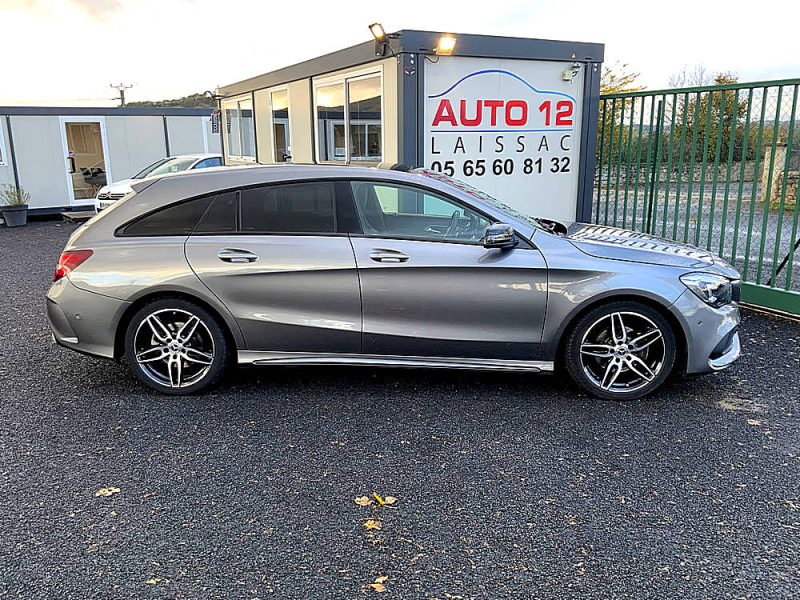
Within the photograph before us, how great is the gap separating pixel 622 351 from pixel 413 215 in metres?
1.64

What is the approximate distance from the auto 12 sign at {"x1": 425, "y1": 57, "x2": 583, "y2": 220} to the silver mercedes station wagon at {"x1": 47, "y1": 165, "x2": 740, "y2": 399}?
3476 millimetres

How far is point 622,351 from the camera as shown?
4258 mm

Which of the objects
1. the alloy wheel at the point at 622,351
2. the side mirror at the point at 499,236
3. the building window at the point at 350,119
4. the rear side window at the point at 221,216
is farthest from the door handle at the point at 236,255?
the building window at the point at 350,119

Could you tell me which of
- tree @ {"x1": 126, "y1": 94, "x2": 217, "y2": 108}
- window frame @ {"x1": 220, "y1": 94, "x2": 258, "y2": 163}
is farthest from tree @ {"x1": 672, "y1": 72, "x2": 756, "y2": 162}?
tree @ {"x1": 126, "y1": 94, "x2": 217, "y2": 108}

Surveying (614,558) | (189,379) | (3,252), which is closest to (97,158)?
(3,252)

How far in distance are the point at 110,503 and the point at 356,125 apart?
668 cm

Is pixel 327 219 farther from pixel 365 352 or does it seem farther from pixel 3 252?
pixel 3 252

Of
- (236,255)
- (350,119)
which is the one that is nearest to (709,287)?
(236,255)

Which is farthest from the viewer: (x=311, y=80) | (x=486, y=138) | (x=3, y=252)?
(x=3, y=252)

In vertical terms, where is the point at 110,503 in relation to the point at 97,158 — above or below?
below

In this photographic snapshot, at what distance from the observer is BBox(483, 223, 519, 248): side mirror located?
407cm

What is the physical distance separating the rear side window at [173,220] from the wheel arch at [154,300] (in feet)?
1.36

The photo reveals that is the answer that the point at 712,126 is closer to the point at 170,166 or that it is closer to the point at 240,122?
the point at 240,122

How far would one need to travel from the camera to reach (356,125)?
8.87m
